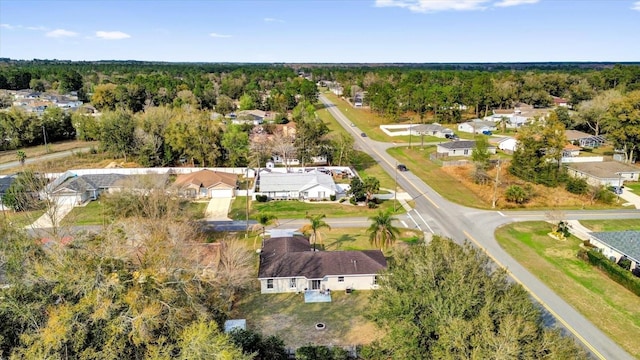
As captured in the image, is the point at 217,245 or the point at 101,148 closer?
the point at 217,245

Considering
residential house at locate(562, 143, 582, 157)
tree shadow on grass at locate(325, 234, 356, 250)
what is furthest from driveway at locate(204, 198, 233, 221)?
residential house at locate(562, 143, 582, 157)

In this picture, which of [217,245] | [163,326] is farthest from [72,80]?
[163,326]

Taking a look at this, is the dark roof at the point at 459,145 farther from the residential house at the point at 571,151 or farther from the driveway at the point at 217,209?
the driveway at the point at 217,209

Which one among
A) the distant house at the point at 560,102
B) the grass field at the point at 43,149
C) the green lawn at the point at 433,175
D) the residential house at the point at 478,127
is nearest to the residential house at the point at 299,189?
the green lawn at the point at 433,175

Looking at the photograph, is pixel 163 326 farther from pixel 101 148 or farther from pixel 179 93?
pixel 179 93

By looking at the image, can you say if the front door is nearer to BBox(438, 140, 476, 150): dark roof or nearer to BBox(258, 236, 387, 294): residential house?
BBox(258, 236, 387, 294): residential house

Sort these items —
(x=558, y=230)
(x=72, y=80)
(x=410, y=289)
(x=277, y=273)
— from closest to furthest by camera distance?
(x=410, y=289) < (x=277, y=273) < (x=558, y=230) < (x=72, y=80)

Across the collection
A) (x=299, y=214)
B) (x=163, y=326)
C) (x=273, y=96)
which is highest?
(x=273, y=96)
